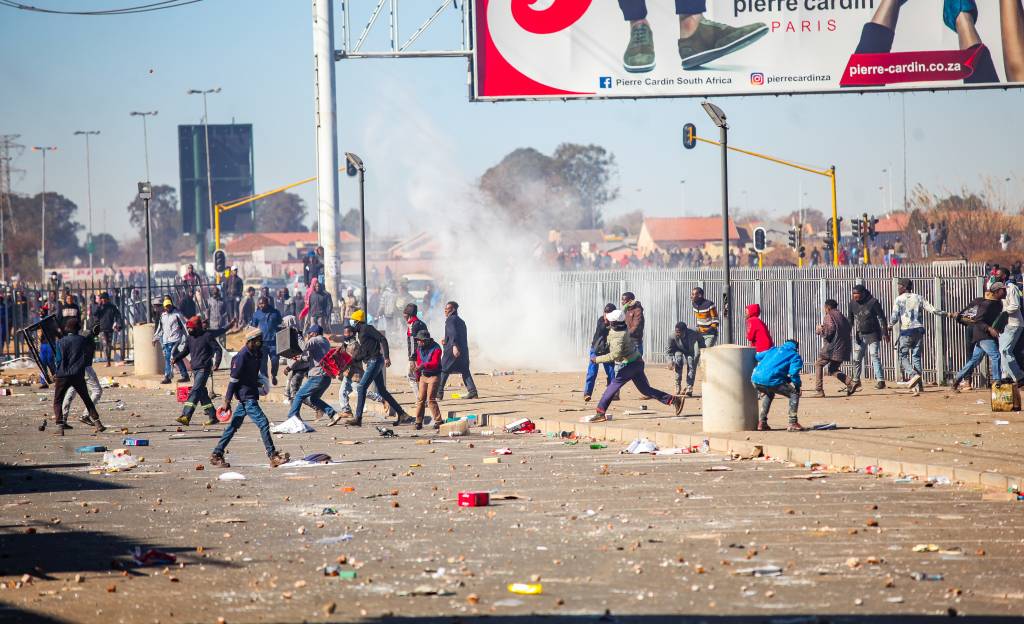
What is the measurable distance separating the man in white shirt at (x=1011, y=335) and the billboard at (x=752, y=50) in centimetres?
1231

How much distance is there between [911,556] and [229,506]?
18.1ft

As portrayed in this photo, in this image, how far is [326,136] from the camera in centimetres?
3306

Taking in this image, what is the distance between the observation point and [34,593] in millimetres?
7789

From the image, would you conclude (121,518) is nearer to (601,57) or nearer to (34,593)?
(34,593)

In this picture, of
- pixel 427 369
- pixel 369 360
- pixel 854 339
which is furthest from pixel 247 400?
pixel 854 339

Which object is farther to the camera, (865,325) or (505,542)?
(865,325)

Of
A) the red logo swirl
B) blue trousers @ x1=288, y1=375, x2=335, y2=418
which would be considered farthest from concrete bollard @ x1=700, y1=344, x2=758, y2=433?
the red logo swirl

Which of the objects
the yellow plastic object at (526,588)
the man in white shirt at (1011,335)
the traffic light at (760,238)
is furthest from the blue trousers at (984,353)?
the traffic light at (760,238)

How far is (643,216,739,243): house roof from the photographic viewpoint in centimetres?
10806

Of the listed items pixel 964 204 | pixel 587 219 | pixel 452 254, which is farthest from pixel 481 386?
pixel 587 219

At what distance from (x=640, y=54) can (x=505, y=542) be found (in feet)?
76.6

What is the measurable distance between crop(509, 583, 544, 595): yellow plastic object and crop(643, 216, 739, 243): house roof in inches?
3887

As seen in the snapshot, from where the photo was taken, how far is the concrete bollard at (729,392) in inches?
600

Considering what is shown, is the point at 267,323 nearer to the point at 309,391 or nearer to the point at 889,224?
the point at 309,391
